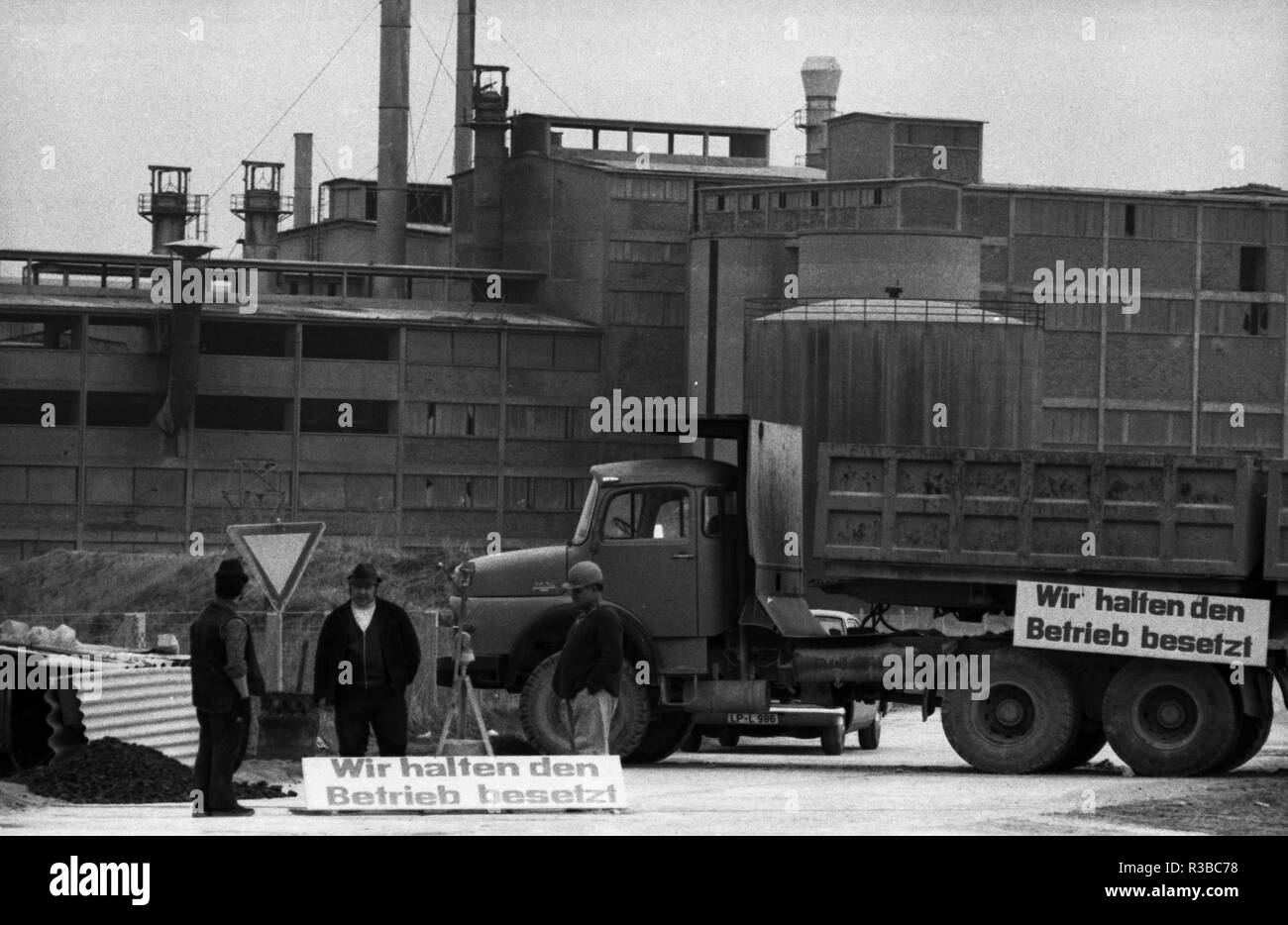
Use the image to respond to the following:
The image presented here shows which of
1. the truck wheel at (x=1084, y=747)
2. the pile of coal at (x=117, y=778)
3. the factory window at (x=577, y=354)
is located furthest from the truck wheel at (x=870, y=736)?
the factory window at (x=577, y=354)

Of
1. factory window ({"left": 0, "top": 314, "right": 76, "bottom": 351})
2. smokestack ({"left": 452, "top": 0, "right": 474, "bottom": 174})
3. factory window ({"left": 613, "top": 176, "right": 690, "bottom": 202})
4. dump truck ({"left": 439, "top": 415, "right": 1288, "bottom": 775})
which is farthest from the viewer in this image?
smokestack ({"left": 452, "top": 0, "right": 474, "bottom": 174})

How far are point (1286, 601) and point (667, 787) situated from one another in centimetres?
541

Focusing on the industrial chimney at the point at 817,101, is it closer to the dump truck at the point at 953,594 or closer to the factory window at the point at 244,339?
the factory window at the point at 244,339

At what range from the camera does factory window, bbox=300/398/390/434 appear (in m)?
74.9

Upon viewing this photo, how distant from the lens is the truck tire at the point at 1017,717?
19.7 m

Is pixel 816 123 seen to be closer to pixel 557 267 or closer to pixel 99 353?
pixel 557 267

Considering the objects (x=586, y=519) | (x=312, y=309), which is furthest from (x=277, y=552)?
(x=312, y=309)

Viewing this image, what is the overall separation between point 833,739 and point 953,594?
13.2 ft

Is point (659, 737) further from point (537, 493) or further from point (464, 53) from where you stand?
point (464, 53)

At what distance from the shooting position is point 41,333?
74.6m

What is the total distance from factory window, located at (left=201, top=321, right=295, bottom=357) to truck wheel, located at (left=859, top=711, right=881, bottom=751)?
168 feet

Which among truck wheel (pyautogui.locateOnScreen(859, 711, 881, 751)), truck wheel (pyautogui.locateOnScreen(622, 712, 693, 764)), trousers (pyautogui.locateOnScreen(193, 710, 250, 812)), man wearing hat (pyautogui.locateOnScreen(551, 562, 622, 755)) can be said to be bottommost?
truck wheel (pyautogui.locateOnScreen(859, 711, 881, 751))

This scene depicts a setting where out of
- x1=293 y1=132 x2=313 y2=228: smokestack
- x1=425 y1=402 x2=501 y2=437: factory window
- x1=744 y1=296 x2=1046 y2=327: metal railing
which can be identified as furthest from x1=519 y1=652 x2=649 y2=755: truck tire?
x1=293 y1=132 x2=313 y2=228: smokestack

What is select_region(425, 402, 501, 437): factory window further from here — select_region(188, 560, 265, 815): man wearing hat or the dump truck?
select_region(188, 560, 265, 815): man wearing hat
